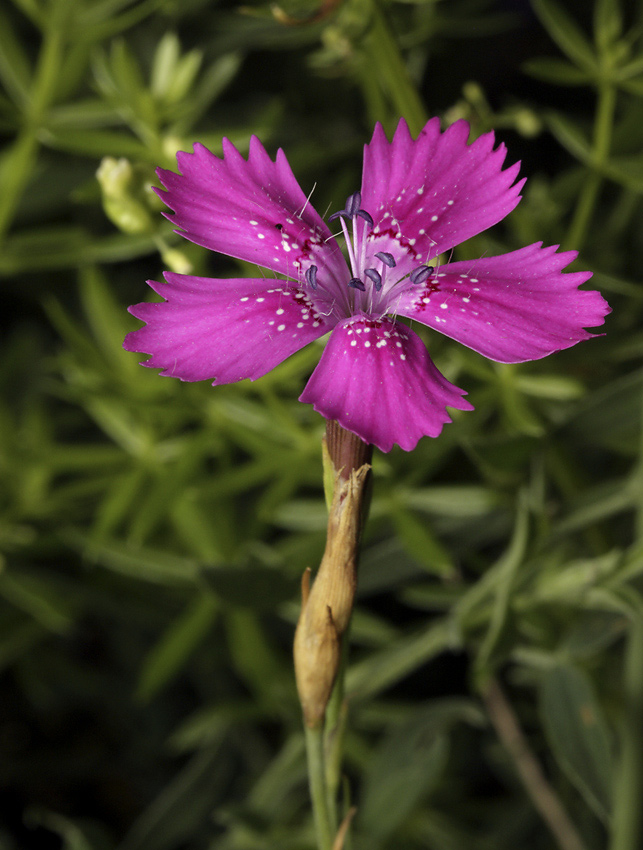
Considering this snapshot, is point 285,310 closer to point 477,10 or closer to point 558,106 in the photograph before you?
point 477,10

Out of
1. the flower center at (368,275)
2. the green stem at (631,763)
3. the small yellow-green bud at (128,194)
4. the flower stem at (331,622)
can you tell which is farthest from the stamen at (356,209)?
the green stem at (631,763)

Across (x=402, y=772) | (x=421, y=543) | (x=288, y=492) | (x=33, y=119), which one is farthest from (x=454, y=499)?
(x=33, y=119)

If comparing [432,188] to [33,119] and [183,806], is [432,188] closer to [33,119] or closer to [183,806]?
[33,119]

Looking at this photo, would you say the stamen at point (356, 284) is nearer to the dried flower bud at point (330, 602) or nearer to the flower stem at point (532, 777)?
the dried flower bud at point (330, 602)

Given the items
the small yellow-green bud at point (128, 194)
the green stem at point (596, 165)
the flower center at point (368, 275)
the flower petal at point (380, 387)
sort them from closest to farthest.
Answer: the flower petal at point (380, 387), the flower center at point (368, 275), the small yellow-green bud at point (128, 194), the green stem at point (596, 165)

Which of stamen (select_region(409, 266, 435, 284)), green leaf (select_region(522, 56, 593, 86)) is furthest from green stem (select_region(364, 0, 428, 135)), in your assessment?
stamen (select_region(409, 266, 435, 284))

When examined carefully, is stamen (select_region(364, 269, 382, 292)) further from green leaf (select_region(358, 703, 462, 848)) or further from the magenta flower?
green leaf (select_region(358, 703, 462, 848))
